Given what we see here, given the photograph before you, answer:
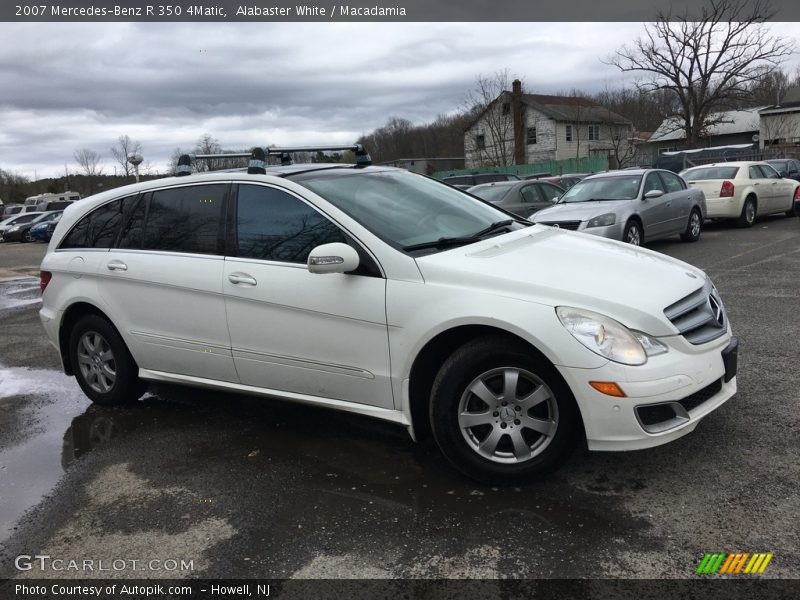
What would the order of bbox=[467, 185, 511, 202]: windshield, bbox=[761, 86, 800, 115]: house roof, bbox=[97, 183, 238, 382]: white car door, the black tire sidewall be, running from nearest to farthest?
bbox=[97, 183, 238, 382]: white car door
bbox=[467, 185, 511, 202]: windshield
the black tire sidewall
bbox=[761, 86, 800, 115]: house roof

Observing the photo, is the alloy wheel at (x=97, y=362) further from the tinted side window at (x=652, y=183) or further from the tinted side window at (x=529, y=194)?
the tinted side window at (x=529, y=194)

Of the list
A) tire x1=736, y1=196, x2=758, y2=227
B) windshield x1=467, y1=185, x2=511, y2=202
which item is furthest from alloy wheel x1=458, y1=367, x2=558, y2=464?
tire x1=736, y1=196, x2=758, y2=227

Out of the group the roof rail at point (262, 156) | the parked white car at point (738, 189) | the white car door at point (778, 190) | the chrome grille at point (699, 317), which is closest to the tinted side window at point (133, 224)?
the roof rail at point (262, 156)

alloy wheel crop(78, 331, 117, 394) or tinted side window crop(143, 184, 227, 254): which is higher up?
tinted side window crop(143, 184, 227, 254)

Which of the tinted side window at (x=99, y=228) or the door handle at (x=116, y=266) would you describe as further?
the tinted side window at (x=99, y=228)

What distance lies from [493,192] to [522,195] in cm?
65

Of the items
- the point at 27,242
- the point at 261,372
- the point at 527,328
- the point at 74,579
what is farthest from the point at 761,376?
the point at 27,242

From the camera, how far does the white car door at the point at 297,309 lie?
3662mm

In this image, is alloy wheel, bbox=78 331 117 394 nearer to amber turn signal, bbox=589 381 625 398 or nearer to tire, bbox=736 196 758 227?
amber turn signal, bbox=589 381 625 398

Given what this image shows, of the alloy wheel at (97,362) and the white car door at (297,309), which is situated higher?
the white car door at (297,309)

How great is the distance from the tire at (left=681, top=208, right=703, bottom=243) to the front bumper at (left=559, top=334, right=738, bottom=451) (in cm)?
1049

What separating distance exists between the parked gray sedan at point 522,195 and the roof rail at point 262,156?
323 inches

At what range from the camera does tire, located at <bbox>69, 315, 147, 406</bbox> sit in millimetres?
4945

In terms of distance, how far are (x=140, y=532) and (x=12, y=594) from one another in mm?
588
